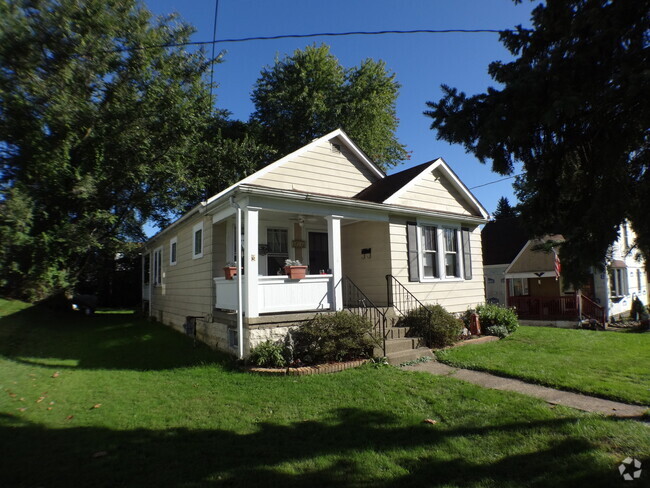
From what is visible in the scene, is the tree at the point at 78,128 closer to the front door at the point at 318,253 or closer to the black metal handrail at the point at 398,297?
the front door at the point at 318,253

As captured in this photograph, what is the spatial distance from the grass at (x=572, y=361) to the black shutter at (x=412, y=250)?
2458 millimetres

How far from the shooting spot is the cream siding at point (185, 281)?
1076 cm

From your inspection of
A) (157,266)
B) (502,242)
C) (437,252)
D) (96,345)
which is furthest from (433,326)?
(502,242)

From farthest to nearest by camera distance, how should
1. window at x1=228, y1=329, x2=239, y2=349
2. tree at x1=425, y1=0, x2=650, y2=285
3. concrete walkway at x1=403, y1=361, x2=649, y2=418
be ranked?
window at x1=228, y1=329, x2=239, y2=349 → concrete walkway at x1=403, y1=361, x2=649, y2=418 → tree at x1=425, y1=0, x2=650, y2=285

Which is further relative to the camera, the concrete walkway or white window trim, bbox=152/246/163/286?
white window trim, bbox=152/246/163/286

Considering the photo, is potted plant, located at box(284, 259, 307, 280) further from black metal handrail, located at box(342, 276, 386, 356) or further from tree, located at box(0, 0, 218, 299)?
tree, located at box(0, 0, 218, 299)

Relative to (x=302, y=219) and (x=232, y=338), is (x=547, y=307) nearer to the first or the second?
(x=302, y=219)

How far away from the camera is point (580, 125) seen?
404 centimetres

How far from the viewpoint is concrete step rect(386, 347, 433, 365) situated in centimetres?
799

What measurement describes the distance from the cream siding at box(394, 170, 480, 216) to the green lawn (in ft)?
18.7

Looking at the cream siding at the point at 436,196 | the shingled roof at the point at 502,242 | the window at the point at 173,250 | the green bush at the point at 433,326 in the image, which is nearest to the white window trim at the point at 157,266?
the window at the point at 173,250

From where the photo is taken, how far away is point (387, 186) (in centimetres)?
1203

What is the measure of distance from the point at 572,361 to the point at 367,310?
4346 mm

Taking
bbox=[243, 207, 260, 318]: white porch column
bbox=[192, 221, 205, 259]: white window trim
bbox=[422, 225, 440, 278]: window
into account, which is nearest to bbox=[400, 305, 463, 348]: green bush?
bbox=[422, 225, 440, 278]: window
